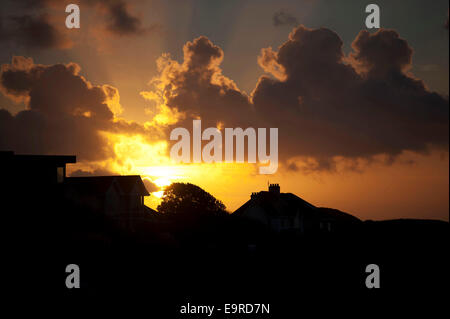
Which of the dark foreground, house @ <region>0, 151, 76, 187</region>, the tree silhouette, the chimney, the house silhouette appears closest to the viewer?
the dark foreground

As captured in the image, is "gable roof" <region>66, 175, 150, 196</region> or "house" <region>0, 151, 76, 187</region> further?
"gable roof" <region>66, 175, 150, 196</region>

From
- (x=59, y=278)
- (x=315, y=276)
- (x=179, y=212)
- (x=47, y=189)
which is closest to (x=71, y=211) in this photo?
(x=47, y=189)

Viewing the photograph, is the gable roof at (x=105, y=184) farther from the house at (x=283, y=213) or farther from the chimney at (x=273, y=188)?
the chimney at (x=273, y=188)

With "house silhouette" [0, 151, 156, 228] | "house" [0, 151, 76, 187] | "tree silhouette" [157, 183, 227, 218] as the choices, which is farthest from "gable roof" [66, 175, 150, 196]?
"tree silhouette" [157, 183, 227, 218]

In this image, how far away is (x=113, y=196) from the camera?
49156mm

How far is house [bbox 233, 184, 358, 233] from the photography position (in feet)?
240

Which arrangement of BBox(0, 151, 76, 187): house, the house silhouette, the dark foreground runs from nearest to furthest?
the dark foreground → the house silhouette → BBox(0, 151, 76, 187): house

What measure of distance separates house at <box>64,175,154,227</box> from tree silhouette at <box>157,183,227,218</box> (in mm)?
15546

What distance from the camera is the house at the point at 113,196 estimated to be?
46.2 m

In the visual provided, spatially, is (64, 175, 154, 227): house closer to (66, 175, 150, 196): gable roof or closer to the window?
(66, 175, 150, 196): gable roof

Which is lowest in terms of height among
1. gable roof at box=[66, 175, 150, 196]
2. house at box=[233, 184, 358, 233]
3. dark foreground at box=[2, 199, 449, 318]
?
dark foreground at box=[2, 199, 449, 318]

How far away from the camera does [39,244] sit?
31.2 meters
